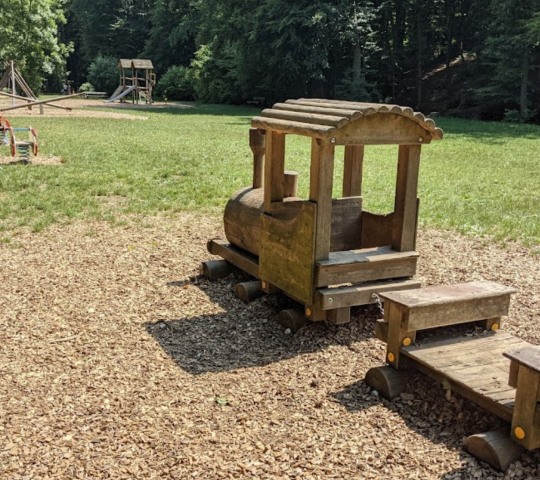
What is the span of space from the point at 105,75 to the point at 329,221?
4737 centimetres

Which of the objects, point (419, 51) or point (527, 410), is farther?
point (419, 51)

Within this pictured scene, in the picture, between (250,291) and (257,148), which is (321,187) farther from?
(257,148)

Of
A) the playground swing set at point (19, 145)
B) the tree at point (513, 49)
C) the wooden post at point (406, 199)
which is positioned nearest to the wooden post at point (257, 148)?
the wooden post at point (406, 199)

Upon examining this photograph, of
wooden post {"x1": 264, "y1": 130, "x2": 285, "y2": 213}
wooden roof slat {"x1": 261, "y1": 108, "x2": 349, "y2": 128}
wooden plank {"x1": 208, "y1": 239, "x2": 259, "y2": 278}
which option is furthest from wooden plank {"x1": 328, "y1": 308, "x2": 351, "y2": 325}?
wooden roof slat {"x1": 261, "y1": 108, "x2": 349, "y2": 128}

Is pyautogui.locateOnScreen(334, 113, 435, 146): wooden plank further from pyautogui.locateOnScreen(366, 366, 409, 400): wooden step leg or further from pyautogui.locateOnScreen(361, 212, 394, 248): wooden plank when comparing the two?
pyautogui.locateOnScreen(366, 366, 409, 400): wooden step leg

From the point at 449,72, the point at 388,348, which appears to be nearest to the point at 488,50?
the point at 449,72

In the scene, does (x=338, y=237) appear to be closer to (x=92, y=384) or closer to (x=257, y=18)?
(x=92, y=384)

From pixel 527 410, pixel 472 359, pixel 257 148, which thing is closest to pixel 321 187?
pixel 472 359

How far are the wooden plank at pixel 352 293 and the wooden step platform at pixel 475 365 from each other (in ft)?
2.76

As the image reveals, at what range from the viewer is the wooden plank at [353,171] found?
19.5 feet

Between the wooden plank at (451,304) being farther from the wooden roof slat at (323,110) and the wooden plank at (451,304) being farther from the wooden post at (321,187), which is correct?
the wooden roof slat at (323,110)

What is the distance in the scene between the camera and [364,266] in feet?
16.5

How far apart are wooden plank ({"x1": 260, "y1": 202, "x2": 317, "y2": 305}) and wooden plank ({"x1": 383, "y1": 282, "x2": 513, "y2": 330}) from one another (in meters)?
0.85

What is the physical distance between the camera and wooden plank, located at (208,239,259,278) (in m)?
5.93
